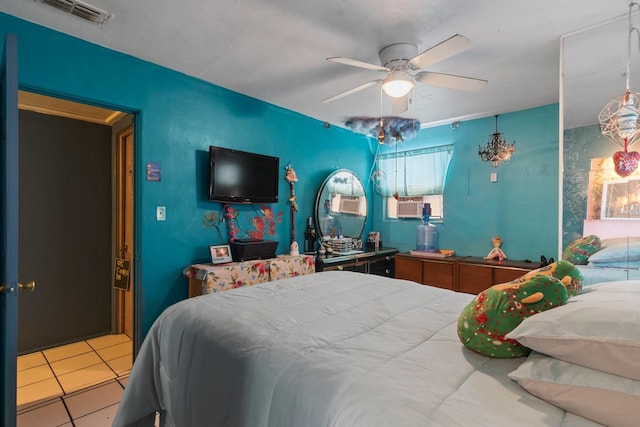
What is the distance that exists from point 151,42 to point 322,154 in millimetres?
2295

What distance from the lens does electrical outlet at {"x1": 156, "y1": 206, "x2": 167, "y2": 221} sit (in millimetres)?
2627


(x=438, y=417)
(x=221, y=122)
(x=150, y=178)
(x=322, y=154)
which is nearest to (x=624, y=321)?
(x=438, y=417)

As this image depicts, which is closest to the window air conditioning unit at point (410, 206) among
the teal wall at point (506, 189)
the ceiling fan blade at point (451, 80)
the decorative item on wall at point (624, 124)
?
the teal wall at point (506, 189)

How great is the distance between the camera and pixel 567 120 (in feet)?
6.97

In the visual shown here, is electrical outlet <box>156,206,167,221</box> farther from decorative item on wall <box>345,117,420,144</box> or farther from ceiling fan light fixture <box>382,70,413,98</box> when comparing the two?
decorative item on wall <box>345,117,420,144</box>

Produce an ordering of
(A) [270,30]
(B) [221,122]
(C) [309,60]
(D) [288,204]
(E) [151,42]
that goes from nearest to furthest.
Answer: (A) [270,30] < (E) [151,42] < (C) [309,60] < (B) [221,122] < (D) [288,204]

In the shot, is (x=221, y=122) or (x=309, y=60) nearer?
(x=309, y=60)

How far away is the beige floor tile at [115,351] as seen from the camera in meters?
2.91

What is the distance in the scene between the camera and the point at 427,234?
14.2 feet

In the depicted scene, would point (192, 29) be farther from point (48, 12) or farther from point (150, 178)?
point (150, 178)

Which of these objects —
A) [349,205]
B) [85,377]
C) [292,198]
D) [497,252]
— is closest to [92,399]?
[85,377]

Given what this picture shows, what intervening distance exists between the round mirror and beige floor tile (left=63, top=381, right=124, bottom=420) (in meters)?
2.49

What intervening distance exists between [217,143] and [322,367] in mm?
2570

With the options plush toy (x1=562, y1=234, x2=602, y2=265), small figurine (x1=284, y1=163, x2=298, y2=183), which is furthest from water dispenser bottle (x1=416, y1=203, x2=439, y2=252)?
plush toy (x1=562, y1=234, x2=602, y2=265)
